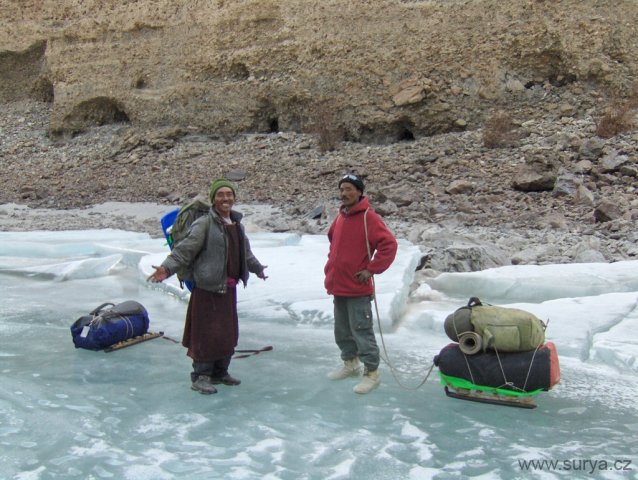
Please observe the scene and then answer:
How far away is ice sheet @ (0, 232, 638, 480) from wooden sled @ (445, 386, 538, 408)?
0.04m

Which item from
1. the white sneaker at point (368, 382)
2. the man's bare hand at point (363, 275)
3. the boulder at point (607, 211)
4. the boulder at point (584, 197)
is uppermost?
the boulder at point (584, 197)

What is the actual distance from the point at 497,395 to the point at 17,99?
23.0 m

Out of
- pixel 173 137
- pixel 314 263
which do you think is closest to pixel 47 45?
pixel 173 137

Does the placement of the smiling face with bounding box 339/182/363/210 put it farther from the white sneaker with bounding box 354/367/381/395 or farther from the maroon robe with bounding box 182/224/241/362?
the white sneaker with bounding box 354/367/381/395

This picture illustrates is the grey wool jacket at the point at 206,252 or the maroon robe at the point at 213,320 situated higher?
the grey wool jacket at the point at 206,252

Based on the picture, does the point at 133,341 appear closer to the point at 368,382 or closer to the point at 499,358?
the point at 368,382

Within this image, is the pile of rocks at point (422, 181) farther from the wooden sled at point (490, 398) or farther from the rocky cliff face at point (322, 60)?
the wooden sled at point (490, 398)

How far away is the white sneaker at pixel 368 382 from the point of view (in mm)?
3127

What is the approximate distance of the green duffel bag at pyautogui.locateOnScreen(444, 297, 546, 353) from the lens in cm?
283

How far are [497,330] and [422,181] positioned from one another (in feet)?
26.7

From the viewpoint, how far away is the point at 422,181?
423 inches

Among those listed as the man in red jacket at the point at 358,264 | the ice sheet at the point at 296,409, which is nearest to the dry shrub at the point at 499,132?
the ice sheet at the point at 296,409

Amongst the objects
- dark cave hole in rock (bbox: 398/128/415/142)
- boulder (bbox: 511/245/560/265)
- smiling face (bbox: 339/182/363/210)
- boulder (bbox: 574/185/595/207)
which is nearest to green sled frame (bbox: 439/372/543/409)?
smiling face (bbox: 339/182/363/210)

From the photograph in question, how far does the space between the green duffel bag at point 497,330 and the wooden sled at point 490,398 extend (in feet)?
0.86
